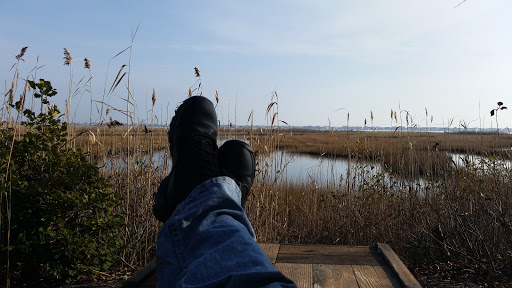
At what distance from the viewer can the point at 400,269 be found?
1530 mm

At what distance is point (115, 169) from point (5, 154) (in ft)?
3.62

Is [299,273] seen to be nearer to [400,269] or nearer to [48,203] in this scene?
[400,269]

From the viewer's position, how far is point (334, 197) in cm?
326

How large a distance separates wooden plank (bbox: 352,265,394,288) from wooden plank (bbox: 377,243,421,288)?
0.05m

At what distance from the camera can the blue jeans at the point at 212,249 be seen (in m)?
0.82

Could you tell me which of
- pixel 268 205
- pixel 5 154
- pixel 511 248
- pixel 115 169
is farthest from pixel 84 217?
pixel 511 248

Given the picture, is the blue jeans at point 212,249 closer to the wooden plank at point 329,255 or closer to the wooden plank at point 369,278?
the wooden plank at point 369,278

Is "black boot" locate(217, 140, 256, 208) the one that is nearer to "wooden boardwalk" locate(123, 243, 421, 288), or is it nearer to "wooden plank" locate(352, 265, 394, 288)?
"wooden boardwalk" locate(123, 243, 421, 288)

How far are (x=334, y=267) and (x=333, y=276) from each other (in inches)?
4.1

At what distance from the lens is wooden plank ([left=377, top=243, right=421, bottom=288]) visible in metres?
1.38

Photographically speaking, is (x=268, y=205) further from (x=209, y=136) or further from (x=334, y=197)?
(x=209, y=136)

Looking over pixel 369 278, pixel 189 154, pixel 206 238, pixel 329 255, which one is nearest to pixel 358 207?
pixel 329 255

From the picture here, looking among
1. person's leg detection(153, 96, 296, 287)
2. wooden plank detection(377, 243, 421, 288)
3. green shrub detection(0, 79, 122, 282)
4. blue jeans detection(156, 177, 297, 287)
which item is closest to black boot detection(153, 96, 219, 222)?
person's leg detection(153, 96, 296, 287)

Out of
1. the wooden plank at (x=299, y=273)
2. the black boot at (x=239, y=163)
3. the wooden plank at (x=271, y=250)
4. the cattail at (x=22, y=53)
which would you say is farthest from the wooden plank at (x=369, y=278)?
the cattail at (x=22, y=53)
